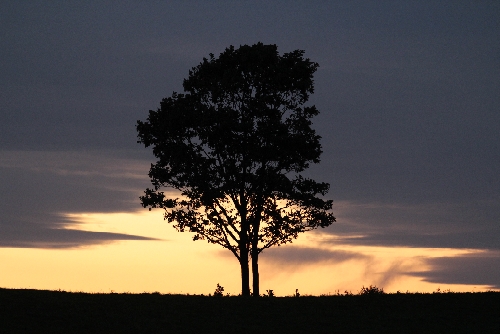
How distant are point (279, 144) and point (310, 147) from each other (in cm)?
234

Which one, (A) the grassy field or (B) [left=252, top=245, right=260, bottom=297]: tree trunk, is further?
(B) [left=252, top=245, right=260, bottom=297]: tree trunk

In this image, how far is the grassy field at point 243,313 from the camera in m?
32.6

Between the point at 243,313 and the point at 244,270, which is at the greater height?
the point at 244,270

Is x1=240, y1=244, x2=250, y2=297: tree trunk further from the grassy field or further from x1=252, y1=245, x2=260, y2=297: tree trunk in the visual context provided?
the grassy field

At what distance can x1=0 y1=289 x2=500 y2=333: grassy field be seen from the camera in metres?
32.6

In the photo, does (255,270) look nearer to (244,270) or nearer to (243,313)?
(244,270)

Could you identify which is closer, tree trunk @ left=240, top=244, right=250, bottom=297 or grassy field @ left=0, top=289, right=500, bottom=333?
grassy field @ left=0, top=289, right=500, bottom=333

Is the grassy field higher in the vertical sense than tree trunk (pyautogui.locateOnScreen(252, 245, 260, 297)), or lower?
lower

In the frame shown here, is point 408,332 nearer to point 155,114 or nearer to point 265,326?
point 265,326

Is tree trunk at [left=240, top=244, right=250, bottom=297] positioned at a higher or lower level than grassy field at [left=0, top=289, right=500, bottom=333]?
higher

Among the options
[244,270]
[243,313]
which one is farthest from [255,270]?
[243,313]

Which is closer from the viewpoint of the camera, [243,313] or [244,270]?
[243,313]

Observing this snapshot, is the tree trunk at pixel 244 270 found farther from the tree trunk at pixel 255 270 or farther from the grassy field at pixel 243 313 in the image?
the grassy field at pixel 243 313

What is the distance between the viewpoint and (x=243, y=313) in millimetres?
35688
